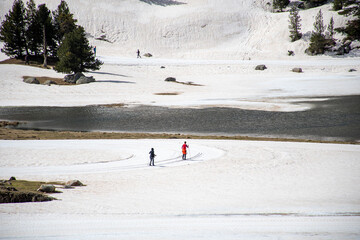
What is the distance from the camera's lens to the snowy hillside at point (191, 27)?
400 ft

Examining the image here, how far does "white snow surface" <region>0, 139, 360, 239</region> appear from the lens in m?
13.2

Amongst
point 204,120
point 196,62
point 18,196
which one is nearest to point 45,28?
point 196,62

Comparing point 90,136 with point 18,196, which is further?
point 90,136

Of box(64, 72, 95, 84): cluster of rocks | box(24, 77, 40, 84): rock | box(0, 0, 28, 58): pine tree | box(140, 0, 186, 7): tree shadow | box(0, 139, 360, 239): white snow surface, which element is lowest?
box(0, 139, 360, 239): white snow surface

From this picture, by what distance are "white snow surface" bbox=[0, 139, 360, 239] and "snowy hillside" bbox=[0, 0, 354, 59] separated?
86585 mm

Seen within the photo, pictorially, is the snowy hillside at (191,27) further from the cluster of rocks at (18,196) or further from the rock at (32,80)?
the cluster of rocks at (18,196)

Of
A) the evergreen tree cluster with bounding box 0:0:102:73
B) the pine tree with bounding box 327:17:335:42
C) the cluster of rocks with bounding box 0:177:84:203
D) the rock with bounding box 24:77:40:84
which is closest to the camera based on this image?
the cluster of rocks with bounding box 0:177:84:203

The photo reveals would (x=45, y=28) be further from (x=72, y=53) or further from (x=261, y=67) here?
(x=261, y=67)

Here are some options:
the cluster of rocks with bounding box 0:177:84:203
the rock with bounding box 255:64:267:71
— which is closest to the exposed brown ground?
the cluster of rocks with bounding box 0:177:84:203

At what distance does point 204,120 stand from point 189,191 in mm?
23205

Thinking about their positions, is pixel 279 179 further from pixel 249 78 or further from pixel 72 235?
pixel 249 78

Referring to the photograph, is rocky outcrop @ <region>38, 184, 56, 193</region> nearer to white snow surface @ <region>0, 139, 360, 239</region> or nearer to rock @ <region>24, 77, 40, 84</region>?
white snow surface @ <region>0, 139, 360, 239</region>

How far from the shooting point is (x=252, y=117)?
4206cm

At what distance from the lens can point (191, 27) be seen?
461 feet
